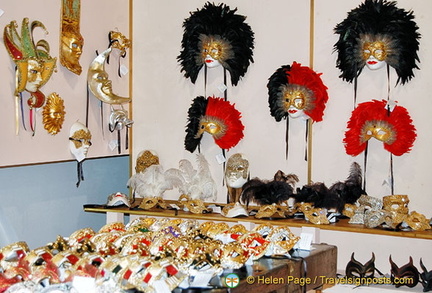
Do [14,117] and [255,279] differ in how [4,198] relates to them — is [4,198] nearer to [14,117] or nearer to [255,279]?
[14,117]

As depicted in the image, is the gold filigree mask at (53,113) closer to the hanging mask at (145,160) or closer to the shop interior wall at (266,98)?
the hanging mask at (145,160)

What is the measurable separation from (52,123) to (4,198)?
631 mm

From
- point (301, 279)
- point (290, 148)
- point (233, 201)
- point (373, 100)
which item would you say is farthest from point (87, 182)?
point (301, 279)

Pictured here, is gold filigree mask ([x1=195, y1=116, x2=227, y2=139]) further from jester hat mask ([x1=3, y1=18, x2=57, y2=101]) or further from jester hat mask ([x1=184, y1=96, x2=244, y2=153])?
jester hat mask ([x1=3, y1=18, x2=57, y2=101])

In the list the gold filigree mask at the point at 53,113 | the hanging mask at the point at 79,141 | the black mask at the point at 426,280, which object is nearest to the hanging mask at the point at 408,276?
the black mask at the point at 426,280

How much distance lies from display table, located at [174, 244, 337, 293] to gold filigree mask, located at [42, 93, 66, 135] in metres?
2.33

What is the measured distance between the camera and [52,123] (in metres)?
4.58

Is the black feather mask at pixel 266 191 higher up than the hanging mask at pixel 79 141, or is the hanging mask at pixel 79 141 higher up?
the hanging mask at pixel 79 141

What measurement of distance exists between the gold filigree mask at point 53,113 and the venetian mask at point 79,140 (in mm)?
135

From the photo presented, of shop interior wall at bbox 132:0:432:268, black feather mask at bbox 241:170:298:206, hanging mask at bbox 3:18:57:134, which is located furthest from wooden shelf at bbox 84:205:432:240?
hanging mask at bbox 3:18:57:134

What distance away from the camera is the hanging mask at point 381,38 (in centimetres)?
444

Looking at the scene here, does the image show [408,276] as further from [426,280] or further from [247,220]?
[247,220]

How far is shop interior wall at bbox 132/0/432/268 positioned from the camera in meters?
4.53

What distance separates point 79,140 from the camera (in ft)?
15.6
